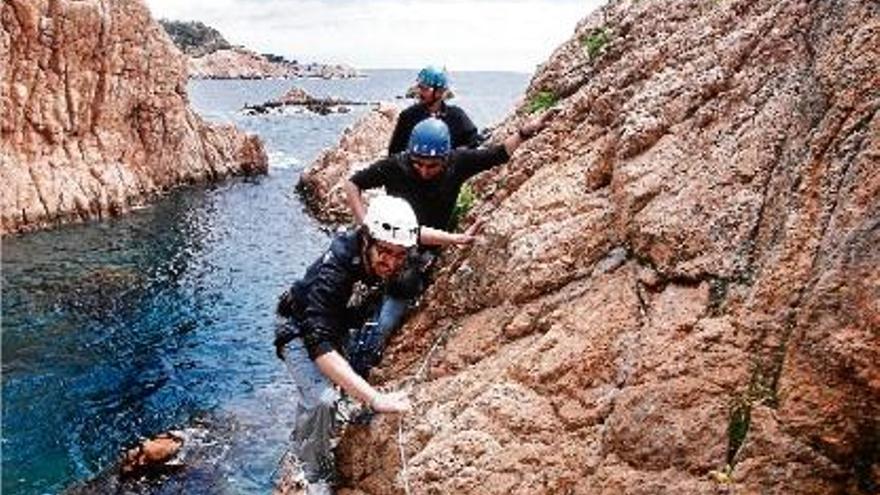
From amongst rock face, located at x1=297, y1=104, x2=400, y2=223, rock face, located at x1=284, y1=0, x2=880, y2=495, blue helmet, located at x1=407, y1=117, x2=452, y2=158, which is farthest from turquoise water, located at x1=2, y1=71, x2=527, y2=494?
rock face, located at x1=284, y1=0, x2=880, y2=495

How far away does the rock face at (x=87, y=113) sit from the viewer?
44312 mm

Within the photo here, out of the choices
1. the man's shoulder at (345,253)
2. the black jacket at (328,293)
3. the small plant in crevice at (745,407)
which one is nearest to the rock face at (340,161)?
the black jacket at (328,293)

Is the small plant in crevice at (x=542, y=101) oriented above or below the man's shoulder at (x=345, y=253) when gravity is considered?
above

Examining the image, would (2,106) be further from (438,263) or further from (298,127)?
(298,127)

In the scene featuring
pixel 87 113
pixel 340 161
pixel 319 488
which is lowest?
pixel 340 161

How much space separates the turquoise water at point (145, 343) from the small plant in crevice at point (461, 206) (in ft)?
29.5

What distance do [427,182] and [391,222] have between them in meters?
2.08

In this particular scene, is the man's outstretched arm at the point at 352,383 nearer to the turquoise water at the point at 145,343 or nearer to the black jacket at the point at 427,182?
the black jacket at the point at 427,182

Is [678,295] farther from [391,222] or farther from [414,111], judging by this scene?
[414,111]

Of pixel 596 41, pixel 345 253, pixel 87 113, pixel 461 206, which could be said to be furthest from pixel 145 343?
pixel 87 113

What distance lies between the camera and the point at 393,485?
787cm

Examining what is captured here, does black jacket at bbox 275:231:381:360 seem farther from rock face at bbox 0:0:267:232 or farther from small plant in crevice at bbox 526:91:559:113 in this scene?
rock face at bbox 0:0:267:232

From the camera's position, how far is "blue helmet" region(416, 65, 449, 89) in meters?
12.3

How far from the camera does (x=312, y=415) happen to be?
915cm
